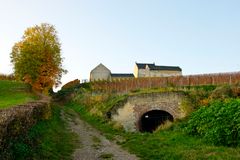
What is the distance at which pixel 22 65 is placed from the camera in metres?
53.6

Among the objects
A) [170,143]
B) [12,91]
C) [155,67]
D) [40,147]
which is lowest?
[170,143]

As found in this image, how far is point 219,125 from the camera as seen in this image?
21.2 metres

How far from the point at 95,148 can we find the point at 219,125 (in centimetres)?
663

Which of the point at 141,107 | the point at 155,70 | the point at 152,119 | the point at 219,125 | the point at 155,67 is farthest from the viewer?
the point at 155,67

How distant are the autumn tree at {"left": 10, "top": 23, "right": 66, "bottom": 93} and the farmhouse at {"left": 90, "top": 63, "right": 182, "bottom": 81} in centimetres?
4658

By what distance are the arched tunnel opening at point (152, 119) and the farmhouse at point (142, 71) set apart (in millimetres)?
61347

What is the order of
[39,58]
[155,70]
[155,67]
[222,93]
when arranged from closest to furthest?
[222,93] → [39,58] → [155,70] → [155,67]

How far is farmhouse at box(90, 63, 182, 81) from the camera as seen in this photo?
103m

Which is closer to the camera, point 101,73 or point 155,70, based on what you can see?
point 101,73

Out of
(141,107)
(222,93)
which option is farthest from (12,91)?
(222,93)

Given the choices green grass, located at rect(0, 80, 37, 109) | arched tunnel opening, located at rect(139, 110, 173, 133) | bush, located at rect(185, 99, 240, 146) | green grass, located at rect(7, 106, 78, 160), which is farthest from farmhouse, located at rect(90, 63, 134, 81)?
bush, located at rect(185, 99, 240, 146)

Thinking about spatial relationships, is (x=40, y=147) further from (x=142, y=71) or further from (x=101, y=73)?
(x=142, y=71)

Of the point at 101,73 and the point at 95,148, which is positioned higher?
the point at 101,73

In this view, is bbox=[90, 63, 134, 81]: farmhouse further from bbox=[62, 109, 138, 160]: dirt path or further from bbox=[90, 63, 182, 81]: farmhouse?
bbox=[62, 109, 138, 160]: dirt path
